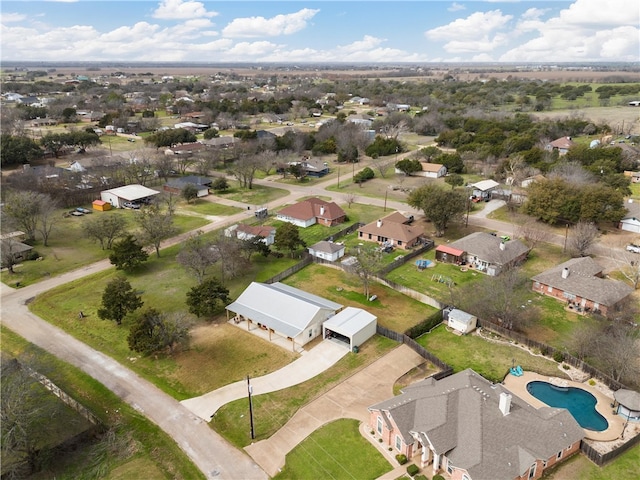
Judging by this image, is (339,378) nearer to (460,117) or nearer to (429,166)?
(429,166)

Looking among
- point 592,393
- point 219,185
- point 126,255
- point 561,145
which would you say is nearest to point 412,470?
point 592,393

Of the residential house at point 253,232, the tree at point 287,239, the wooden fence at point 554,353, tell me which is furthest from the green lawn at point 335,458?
the residential house at point 253,232

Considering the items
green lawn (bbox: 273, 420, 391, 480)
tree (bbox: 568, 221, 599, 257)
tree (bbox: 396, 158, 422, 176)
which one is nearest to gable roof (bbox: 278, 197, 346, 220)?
tree (bbox: 396, 158, 422, 176)

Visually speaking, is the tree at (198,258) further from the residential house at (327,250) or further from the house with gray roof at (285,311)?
the residential house at (327,250)

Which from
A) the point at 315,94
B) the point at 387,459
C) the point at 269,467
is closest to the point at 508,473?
the point at 387,459

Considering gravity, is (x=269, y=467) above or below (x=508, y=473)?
below

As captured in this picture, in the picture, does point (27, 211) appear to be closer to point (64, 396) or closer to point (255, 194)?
A: point (64, 396)
